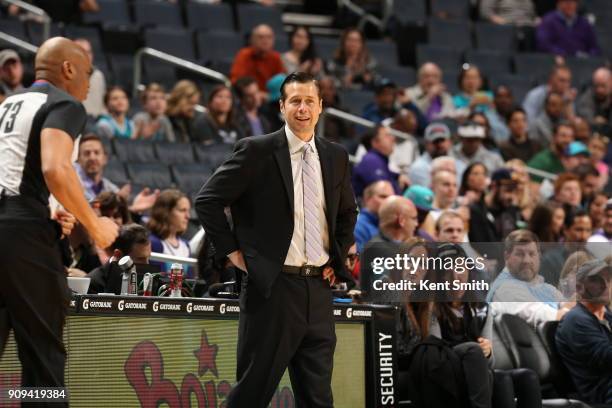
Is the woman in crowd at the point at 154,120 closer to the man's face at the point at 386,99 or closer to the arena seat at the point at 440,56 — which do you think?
the man's face at the point at 386,99

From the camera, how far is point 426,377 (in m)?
7.23

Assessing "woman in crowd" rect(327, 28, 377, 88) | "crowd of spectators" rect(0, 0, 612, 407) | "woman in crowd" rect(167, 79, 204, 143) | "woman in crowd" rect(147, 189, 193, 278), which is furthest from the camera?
"woman in crowd" rect(327, 28, 377, 88)

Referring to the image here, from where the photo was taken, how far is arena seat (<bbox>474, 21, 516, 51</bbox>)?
659 inches

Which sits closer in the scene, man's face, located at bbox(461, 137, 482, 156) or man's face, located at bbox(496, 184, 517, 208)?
man's face, located at bbox(496, 184, 517, 208)

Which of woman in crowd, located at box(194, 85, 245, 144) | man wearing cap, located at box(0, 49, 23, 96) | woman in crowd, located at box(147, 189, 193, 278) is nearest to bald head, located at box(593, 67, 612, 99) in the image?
woman in crowd, located at box(194, 85, 245, 144)

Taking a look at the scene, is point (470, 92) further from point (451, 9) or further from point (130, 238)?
point (130, 238)

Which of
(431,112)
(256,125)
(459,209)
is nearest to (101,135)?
(256,125)

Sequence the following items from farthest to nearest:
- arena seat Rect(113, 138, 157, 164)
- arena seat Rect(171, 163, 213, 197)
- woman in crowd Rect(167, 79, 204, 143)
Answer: woman in crowd Rect(167, 79, 204, 143), arena seat Rect(113, 138, 157, 164), arena seat Rect(171, 163, 213, 197)

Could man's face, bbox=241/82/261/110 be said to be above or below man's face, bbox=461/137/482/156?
above

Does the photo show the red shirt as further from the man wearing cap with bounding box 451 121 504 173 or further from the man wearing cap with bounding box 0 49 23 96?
the man wearing cap with bounding box 0 49 23 96

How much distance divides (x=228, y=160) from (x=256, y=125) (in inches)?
268

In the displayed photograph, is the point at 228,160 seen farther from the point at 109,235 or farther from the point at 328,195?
the point at 109,235

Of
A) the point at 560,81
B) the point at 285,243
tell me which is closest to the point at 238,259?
the point at 285,243

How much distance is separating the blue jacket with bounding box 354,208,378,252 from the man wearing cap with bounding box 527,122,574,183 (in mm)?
4504
